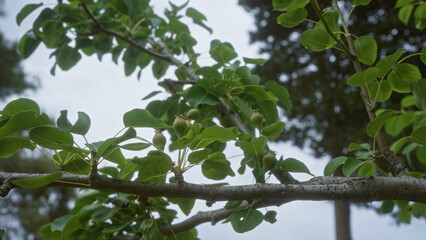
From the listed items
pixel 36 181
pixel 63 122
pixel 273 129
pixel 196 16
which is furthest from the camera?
pixel 196 16

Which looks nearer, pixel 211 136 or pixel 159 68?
pixel 211 136

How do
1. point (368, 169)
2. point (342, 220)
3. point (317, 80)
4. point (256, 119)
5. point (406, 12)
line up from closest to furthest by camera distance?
point (256, 119) → point (368, 169) → point (406, 12) → point (342, 220) → point (317, 80)

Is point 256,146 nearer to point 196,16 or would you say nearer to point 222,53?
point 222,53

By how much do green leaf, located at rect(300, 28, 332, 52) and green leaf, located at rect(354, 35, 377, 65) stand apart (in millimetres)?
55

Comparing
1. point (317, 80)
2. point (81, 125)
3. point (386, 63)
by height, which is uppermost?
point (317, 80)

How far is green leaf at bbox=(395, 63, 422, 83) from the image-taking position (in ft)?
1.93

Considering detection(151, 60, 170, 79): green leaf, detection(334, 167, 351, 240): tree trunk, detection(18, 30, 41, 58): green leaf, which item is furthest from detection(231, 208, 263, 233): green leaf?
detection(334, 167, 351, 240): tree trunk

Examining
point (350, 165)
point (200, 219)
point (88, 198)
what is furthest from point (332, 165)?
point (88, 198)

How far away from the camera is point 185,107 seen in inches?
32.9

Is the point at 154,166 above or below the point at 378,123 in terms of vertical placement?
below

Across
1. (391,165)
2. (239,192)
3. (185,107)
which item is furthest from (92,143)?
(391,165)

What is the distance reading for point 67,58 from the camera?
106 cm

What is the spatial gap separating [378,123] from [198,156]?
0.27 meters

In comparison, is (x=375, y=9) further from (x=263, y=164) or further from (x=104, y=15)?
(x=263, y=164)
